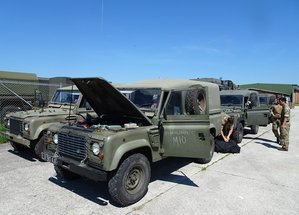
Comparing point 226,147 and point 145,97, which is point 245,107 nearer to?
point 226,147

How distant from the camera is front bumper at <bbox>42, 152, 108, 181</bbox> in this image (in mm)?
3909

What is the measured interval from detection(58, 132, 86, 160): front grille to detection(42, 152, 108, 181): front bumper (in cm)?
13

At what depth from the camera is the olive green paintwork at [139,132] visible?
4.05m

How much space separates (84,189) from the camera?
4.96 metres

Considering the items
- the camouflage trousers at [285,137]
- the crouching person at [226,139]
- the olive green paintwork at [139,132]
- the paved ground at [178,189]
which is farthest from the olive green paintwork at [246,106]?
the olive green paintwork at [139,132]

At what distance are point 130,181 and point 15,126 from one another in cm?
405

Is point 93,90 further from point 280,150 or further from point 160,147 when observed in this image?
point 280,150

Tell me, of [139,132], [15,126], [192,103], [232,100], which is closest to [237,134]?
[232,100]

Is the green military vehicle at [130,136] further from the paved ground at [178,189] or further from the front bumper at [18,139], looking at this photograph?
the front bumper at [18,139]

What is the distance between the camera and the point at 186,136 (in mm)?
4824

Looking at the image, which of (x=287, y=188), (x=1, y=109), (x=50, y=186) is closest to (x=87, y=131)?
(x=50, y=186)

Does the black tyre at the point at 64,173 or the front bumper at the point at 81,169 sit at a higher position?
the front bumper at the point at 81,169

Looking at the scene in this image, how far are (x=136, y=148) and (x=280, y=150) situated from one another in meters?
6.23

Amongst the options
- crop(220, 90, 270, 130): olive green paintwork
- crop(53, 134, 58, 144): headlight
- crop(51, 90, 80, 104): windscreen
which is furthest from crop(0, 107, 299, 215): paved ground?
crop(220, 90, 270, 130): olive green paintwork
